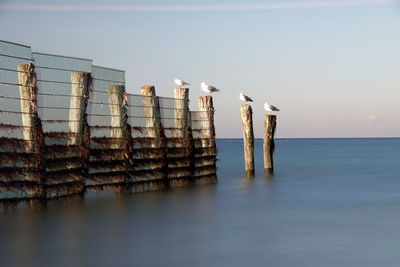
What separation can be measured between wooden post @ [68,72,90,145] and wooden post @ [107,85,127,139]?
1.59m

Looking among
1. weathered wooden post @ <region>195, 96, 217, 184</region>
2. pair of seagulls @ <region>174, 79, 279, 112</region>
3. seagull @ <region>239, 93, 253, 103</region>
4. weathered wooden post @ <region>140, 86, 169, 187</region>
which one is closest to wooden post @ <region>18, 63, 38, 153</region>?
weathered wooden post @ <region>140, 86, 169, 187</region>

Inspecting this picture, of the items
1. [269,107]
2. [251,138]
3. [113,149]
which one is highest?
[269,107]

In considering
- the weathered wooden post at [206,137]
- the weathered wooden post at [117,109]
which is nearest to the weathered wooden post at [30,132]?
the weathered wooden post at [117,109]

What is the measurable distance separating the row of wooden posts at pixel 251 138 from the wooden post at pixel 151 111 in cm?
627

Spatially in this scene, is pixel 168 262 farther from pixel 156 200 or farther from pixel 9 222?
pixel 156 200

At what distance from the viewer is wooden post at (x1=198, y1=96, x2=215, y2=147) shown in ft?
69.4

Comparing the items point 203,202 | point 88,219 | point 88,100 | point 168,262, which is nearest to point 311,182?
point 203,202

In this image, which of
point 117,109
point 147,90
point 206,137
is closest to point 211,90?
point 206,137

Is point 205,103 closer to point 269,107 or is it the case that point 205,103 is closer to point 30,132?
point 269,107

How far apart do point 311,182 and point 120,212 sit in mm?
11942

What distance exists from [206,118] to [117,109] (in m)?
4.85

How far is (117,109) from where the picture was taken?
16.7 m

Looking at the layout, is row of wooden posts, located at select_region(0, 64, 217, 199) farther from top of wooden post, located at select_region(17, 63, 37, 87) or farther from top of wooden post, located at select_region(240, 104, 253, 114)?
top of wooden post, located at select_region(240, 104, 253, 114)

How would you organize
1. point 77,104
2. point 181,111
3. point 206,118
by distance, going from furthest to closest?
point 206,118
point 181,111
point 77,104
